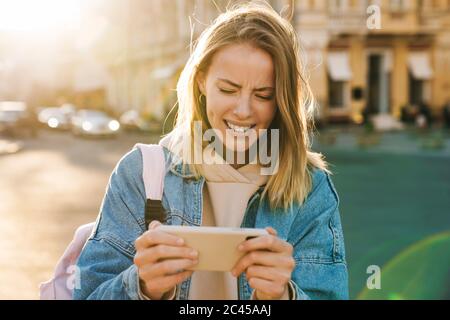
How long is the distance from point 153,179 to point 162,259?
0.31 metres

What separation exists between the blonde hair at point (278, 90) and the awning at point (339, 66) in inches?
1217

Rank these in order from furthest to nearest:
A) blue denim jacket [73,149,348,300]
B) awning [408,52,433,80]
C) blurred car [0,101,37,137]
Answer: awning [408,52,433,80] → blurred car [0,101,37,137] → blue denim jacket [73,149,348,300]

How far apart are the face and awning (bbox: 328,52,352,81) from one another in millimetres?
30984

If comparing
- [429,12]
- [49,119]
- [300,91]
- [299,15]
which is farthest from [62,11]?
[300,91]

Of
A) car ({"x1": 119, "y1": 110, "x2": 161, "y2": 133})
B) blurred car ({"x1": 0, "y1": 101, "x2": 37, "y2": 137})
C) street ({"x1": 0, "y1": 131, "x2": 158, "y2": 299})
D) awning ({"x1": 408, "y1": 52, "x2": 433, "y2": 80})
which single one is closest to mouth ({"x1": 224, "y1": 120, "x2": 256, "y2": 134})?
street ({"x1": 0, "y1": 131, "x2": 158, "y2": 299})

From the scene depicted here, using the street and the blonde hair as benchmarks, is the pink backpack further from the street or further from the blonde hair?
the street

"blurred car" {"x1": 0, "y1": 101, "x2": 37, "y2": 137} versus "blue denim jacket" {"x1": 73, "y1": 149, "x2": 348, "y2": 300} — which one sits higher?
"blurred car" {"x1": 0, "y1": 101, "x2": 37, "y2": 137}

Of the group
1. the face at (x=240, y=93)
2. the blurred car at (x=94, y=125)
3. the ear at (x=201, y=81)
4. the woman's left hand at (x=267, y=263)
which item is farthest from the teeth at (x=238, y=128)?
the blurred car at (x=94, y=125)

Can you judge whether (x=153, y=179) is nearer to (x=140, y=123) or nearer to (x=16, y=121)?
(x=16, y=121)

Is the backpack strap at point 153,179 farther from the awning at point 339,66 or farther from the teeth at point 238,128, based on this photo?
the awning at point 339,66

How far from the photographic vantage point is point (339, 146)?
2297 centimetres

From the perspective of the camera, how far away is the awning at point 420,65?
33688 millimetres

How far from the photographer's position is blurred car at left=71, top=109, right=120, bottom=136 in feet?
100.0
